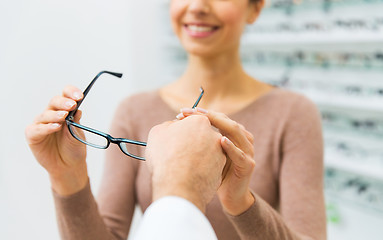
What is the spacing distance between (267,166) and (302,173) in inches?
2.2

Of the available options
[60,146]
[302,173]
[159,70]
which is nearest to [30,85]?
[60,146]

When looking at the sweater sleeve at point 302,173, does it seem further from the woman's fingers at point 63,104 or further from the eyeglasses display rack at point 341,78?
the eyeglasses display rack at point 341,78

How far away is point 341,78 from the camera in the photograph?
42.8 inches

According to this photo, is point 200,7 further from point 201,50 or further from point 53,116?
point 53,116

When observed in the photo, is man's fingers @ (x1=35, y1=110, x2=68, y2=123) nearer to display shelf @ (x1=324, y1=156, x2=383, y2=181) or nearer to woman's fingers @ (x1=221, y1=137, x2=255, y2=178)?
woman's fingers @ (x1=221, y1=137, x2=255, y2=178)

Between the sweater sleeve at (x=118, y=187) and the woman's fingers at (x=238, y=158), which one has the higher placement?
the woman's fingers at (x=238, y=158)

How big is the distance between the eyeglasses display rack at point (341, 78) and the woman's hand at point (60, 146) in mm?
819

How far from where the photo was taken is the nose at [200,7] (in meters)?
0.54

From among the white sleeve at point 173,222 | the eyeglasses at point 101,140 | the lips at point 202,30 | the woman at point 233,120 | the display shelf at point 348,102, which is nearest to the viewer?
the white sleeve at point 173,222

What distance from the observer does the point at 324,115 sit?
118cm

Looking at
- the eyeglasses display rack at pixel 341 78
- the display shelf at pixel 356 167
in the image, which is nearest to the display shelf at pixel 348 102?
the eyeglasses display rack at pixel 341 78

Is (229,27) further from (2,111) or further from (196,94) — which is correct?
(2,111)

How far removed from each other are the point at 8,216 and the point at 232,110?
350mm

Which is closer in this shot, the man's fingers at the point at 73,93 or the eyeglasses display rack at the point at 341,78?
the man's fingers at the point at 73,93
